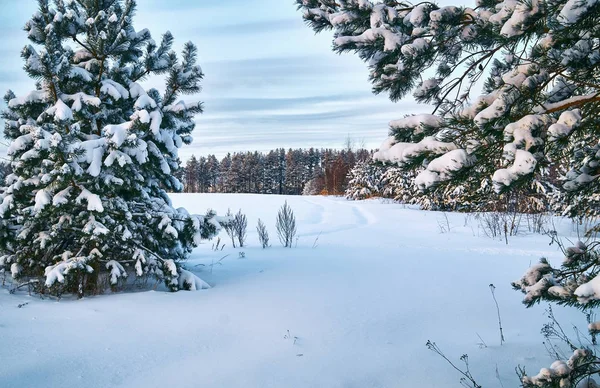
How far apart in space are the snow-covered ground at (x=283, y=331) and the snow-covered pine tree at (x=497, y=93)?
1.30m

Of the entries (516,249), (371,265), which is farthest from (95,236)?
(516,249)

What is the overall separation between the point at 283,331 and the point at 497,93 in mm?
2811

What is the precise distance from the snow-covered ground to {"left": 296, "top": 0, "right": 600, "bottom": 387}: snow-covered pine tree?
1.30 metres

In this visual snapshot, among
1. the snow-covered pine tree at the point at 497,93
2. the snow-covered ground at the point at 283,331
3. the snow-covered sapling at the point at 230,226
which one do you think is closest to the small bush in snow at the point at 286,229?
the snow-covered sapling at the point at 230,226

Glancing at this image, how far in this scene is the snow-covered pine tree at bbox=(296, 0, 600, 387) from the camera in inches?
69.6

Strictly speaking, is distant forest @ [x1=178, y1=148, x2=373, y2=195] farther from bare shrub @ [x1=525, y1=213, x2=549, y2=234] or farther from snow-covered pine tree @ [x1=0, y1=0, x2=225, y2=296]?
snow-covered pine tree @ [x1=0, y1=0, x2=225, y2=296]

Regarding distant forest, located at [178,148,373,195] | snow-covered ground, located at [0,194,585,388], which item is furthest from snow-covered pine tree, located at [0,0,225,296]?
distant forest, located at [178,148,373,195]

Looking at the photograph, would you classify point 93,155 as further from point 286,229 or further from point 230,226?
point 286,229

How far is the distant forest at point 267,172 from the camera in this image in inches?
2549

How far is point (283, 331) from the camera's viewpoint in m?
3.57

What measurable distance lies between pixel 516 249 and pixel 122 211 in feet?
26.6

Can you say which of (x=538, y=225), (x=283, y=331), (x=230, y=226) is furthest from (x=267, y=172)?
(x=283, y=331)

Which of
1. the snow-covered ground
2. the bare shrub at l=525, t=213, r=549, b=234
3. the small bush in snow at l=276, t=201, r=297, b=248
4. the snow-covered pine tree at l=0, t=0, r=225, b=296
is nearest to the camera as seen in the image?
the snow-covered ground

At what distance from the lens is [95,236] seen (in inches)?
160
